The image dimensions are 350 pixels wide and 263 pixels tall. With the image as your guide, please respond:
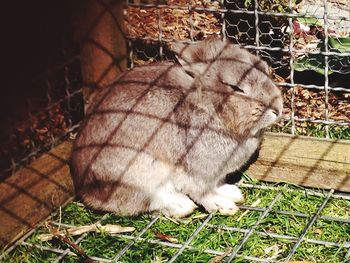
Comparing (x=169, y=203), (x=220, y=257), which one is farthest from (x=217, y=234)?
(x=169, y=203)

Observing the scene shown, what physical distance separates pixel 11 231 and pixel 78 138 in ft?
1.91

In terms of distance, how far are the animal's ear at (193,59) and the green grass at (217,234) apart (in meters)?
0.73

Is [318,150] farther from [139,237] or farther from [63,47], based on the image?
[63,47]

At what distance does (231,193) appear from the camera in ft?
11.0

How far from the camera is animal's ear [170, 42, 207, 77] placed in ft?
10.7

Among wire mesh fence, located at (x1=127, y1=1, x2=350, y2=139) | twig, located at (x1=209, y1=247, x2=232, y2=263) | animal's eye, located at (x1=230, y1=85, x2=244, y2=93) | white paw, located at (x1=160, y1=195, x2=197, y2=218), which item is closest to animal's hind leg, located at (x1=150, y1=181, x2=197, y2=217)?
white paw, located at (x1=160, y1=195, x2=197, y2=218)

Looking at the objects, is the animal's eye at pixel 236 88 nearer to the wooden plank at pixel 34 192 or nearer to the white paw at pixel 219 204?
the white paw at pixel 219 204

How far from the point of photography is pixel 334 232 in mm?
3018

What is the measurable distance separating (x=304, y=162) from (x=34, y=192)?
Result: 1423 mm

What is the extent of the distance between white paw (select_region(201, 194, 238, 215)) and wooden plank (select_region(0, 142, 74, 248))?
76 centimetres

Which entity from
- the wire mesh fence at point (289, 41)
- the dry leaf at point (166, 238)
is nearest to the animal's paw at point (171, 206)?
the dry leaf at point (166, 238)

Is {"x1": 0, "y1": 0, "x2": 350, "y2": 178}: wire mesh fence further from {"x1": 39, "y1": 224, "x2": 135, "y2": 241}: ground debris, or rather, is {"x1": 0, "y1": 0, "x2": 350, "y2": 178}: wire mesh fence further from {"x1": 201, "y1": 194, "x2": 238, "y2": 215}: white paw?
{"x1": 201, "y1": 194, "x2": 238, "y2": 215}: white paw

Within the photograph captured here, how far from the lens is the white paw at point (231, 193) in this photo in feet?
10.9

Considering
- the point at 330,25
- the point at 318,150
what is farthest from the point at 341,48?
the point at 318,150
